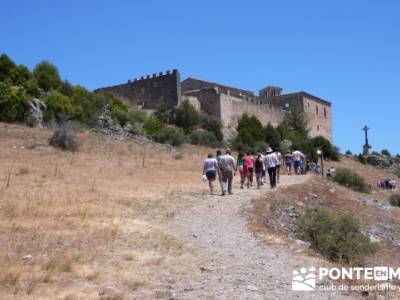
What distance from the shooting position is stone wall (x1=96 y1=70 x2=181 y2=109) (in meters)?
53.1

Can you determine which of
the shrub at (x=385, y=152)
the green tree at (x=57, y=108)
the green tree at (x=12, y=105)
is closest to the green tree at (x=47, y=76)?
the green tree at (x=57, y=108)

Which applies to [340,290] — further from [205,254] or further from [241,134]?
[241,134]

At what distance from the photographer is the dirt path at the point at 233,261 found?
26.4 feet

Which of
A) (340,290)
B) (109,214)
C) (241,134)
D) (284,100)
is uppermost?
(284,100)

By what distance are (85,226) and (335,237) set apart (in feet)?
18.4

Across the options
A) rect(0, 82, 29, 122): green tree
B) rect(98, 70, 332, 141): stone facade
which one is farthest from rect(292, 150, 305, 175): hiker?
rect(98, 70, 332, 141): stone facade

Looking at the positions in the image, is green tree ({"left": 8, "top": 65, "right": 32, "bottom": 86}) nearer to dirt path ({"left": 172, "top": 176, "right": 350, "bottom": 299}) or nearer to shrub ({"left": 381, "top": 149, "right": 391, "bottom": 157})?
dirt path ({"left": 172, "top": 176, "right": 350, "bottom": 299})

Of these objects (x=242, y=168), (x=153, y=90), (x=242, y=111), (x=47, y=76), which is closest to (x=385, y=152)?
(x=242, y=111)

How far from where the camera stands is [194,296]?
7.80 m

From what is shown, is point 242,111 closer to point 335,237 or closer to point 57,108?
point 57,108

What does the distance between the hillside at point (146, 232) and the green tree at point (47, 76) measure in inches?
773

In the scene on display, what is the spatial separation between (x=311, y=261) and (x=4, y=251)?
5357 mm

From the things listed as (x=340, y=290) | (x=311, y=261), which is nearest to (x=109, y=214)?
(x=311, y=261)

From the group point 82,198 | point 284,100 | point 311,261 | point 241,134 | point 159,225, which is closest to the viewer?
point 311,261
